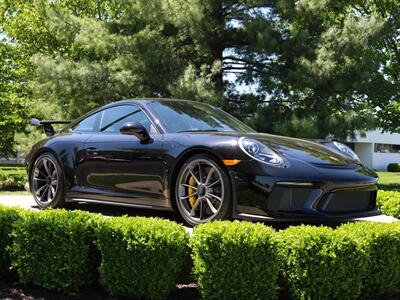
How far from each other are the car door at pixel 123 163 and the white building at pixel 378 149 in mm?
49204

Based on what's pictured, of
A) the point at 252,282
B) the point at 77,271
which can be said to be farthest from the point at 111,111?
the point at 252,282

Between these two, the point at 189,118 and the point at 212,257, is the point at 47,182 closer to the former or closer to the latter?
the point at 189,118

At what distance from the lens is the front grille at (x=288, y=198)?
415 centimetres

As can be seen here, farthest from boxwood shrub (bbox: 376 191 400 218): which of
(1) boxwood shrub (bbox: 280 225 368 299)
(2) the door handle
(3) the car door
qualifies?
(2) the door handle

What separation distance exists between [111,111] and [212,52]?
28.5 feet

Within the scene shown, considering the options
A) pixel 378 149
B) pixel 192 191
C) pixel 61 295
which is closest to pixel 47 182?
pixel 61 295

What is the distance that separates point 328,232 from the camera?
3.85 meters

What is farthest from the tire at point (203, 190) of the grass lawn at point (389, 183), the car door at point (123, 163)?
the grass lawn at point (389, 183)

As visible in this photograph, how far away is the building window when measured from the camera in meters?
55.3

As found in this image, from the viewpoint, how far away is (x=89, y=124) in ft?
19.5

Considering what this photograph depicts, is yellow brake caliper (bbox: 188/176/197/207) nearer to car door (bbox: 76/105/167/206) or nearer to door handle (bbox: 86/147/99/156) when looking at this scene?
car door (bbox: 76/105/167/206)

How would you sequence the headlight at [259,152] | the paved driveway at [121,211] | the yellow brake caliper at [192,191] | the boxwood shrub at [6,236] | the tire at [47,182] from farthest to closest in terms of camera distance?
the tire at [47,182] → the paved driveway at [121,211] → the yellow brake caliper at [192,191] → the boxwood shrub at [6,236] → the headlight at [259,152]

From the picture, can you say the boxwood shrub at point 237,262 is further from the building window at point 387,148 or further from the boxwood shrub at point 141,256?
the building window at point 387,148

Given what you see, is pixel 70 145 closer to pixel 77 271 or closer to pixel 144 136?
pixel 144 136
